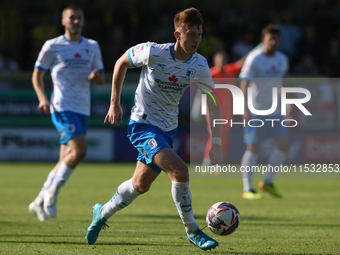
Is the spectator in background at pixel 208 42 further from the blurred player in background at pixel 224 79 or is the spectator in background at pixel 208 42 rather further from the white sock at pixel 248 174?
the white sock at pixel 248 174

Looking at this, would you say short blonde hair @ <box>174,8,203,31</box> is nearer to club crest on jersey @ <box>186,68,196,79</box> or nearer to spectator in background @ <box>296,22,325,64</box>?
club crest on jersey @ <box>186,68,196,79</box>

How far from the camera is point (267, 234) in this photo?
5.97 m

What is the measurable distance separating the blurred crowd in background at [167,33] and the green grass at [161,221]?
6.45m

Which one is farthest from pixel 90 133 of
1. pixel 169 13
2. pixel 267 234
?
pixel 267 234

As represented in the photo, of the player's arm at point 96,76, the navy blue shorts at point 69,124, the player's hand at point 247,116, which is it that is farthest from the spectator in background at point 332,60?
the navy blue shorts at point 69,124

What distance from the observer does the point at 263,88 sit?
377 inches

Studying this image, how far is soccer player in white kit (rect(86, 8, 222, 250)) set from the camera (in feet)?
16.0

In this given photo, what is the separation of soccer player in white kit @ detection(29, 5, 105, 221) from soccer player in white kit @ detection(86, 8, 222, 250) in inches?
74.2

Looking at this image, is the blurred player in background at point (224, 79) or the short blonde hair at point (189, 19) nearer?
the short blonde hair at point (189, 19)

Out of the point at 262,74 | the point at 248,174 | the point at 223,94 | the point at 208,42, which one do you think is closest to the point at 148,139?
the point at 248,174

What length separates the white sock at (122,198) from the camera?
5.21m

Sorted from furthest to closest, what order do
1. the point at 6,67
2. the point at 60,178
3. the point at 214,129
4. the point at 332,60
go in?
the point at 332,60
the point at 6,67
the point at 60,178
the point at 214,129

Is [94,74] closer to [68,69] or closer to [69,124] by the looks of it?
[68,69]

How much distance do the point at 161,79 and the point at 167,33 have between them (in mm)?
12750
